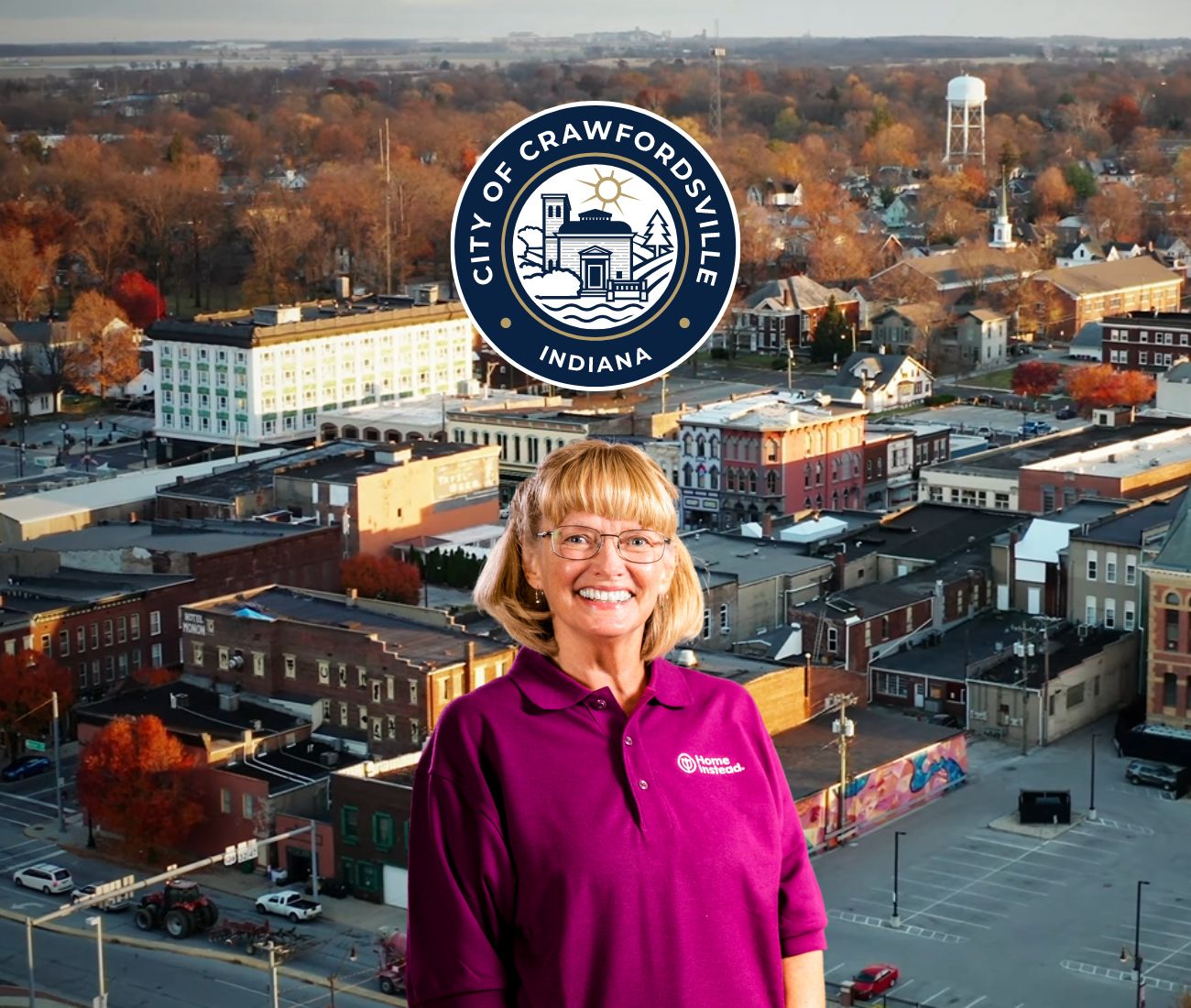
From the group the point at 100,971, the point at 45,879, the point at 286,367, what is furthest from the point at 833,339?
the point at 100,971

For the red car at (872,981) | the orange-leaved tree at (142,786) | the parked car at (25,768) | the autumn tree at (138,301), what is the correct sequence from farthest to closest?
1. the autumn tree at (138,301)
2. the parked car at (25,768)
3. the orange-leaved tree at (142,786)
4. the red car at (872,981)

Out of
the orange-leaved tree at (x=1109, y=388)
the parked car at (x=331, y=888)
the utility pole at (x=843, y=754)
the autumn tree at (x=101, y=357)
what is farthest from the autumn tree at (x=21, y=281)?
the parked car at (x=331, y=888)

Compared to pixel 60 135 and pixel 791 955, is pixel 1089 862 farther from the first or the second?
pixel 60 135

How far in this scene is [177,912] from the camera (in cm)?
1788

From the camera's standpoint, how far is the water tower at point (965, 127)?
3312 inches

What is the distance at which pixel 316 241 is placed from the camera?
60188mm

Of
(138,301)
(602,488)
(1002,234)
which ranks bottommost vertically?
(138,301)

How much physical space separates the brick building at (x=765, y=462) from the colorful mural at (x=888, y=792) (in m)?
10.0

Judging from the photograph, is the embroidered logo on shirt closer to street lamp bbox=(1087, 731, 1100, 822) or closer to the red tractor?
the red tractor

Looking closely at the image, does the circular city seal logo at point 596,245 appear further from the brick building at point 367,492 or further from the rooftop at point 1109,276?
the rooftop at point 1109,276

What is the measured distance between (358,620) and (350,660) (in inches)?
42.8

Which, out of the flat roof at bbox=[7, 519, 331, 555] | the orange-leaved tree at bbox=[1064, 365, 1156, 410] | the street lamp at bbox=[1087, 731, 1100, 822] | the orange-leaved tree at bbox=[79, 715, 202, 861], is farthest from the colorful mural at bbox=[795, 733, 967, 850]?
the orange-leaved tree at bbox=[1064, 365, 1156, 410]

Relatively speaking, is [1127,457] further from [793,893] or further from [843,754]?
[793,893]

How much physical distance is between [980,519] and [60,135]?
77629 millimetres
